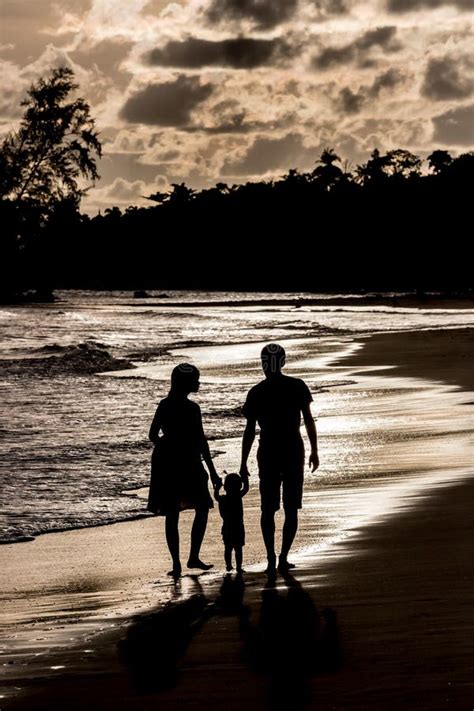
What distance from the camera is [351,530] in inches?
344

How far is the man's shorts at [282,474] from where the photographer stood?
7.92 metres

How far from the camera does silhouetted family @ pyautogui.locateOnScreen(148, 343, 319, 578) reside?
7.80 metres

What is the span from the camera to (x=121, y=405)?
20.0m

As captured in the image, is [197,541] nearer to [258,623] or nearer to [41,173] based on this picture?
[258,623]

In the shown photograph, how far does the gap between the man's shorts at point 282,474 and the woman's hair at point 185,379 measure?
23.7 inches

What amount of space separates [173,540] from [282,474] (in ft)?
2.70

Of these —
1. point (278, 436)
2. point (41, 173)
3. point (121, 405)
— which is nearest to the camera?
point (278, 436)

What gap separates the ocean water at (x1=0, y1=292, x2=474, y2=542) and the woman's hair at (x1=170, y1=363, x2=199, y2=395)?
8.20 ft

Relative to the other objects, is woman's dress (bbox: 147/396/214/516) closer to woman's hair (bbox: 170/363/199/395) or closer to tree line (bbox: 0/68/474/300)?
woman's hair (bbox: 170/363/199/395)

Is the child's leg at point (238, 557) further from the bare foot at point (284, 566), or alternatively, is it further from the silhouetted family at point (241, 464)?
the bare foot at point (284, 566)

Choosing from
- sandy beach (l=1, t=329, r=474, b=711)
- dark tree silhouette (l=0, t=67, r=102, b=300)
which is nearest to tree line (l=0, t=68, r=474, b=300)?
dark tree silhouette (l=0, t=67, r=102, b=300)

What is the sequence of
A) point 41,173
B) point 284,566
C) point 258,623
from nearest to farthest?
point 258,623
point 284,566
point 41,173

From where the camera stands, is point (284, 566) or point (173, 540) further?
point (173, 540)

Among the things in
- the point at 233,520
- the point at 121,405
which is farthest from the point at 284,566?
the point at 121,405
